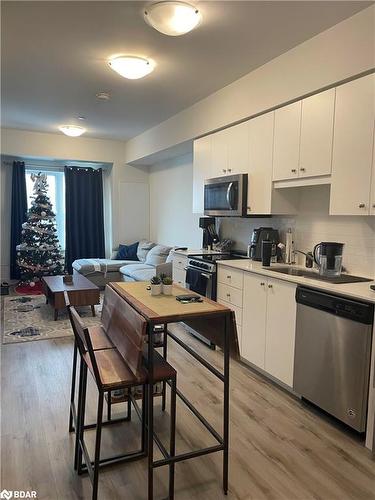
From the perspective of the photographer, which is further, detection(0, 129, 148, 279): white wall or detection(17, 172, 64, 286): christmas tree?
detection(17, 172, 64, 286): christmas tree

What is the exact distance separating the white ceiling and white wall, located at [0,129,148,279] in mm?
1795

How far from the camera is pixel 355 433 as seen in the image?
246cm

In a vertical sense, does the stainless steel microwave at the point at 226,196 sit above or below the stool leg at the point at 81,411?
above

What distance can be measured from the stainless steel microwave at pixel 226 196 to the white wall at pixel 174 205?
4.57 feet

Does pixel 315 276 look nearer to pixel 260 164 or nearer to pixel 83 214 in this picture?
pixel 260 164

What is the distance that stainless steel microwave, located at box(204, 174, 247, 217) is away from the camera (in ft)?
12.4

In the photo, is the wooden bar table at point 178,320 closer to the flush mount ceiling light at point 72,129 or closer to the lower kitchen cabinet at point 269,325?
the lower kitchen cabinet at point 269,325

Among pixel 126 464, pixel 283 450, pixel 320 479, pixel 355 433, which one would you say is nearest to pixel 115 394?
pixel 126 464

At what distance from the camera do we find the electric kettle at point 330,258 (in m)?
2.93

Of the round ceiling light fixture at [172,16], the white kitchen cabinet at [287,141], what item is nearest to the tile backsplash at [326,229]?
the white kitchen cabinet at [287,141]

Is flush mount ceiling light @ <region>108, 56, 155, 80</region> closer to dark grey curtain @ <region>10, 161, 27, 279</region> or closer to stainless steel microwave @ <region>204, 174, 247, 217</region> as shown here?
stainless steel microwave @ <region>204, 174, 247, 217</region>

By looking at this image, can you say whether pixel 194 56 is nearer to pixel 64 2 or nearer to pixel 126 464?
pixel 64 2

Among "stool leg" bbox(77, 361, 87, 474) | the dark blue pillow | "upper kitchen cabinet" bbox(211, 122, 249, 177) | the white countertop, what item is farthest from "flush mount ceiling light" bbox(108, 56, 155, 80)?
the dark blue pillow

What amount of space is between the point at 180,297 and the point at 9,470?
1349mm
